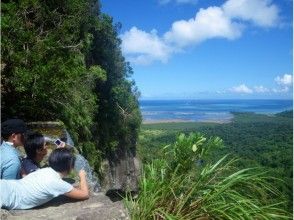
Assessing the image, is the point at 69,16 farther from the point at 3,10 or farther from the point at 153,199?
the point at 153,199

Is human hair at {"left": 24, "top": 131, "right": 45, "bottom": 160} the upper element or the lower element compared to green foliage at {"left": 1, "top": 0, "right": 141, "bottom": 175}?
lower

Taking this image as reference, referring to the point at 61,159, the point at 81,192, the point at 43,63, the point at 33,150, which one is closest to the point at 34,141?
the point at 33,150

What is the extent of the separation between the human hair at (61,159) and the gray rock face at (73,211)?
377mm

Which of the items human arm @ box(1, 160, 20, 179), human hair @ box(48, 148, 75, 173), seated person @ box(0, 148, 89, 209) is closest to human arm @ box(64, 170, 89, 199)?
seated person @ box(0, 148, 89, 209)

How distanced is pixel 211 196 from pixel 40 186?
56.9 inches

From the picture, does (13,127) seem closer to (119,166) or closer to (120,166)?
(119,166)

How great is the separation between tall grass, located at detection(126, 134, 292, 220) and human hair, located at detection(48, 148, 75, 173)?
659mm

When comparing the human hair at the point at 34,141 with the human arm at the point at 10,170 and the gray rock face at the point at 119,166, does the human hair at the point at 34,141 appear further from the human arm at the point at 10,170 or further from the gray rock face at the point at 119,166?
the gray rock face at the point at 119,166

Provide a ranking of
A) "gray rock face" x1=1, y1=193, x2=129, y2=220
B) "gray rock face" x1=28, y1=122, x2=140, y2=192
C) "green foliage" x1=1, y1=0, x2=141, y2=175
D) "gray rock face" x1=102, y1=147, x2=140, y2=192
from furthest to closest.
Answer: "gray rock face" x1=102, y1=147, x2=140, y2=192, "gray rock face" x1=28, y1=122, x2=140, y2=192, "green foliage" x1=1, y1=0, x2=141, y2=175, "gray rock face" x1=1, y1=193, x2=129, y2=220

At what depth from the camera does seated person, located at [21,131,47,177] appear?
439 centimetres

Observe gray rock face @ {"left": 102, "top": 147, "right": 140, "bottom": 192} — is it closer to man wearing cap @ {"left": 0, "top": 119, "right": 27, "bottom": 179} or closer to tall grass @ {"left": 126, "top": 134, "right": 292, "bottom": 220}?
man wearing cap @ {"left": 0, "top": 119, "right": 27, "bottom": 179}

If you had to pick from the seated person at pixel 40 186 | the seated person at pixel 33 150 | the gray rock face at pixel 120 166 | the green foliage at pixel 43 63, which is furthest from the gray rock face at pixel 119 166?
the seated person at pixel 40 186

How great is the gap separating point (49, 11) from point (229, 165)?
9.76 meters

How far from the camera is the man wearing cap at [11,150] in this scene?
4242 mm
